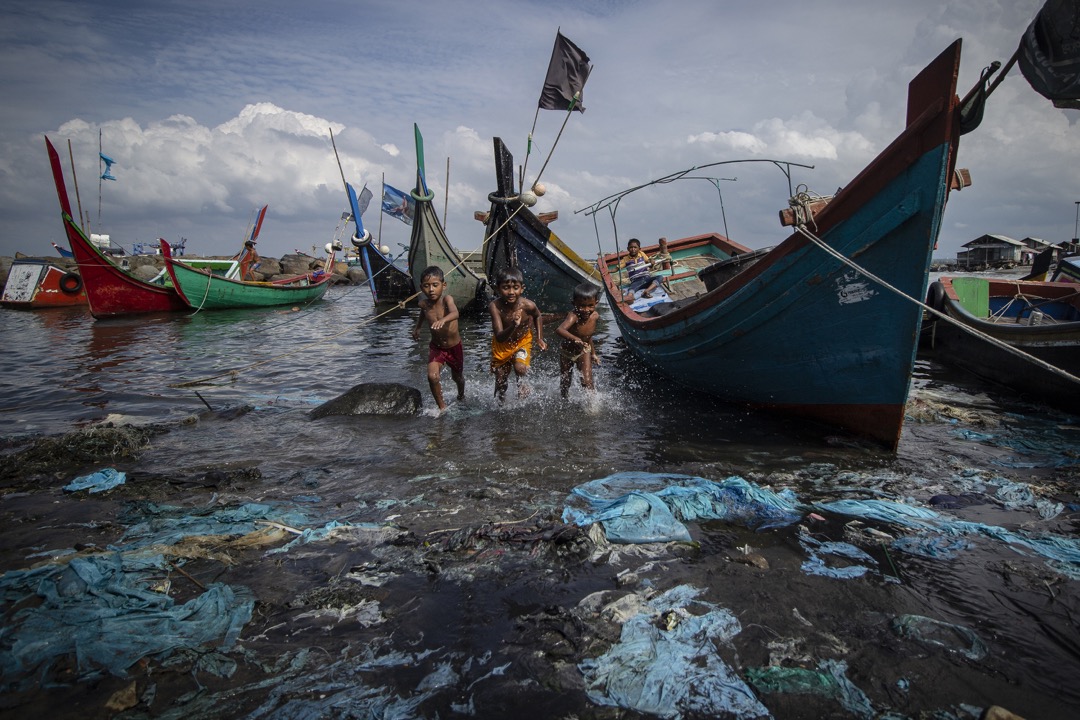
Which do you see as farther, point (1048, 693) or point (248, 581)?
point (248, 581)

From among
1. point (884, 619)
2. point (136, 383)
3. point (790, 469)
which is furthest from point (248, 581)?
point (136, 383)

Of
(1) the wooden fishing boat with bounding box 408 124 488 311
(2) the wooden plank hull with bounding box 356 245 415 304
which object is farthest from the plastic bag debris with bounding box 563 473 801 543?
(2) the wooden plank hull with bounding box 356 245 415 304

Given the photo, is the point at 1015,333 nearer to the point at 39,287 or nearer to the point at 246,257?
the point at 246,257

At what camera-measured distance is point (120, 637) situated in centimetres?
206

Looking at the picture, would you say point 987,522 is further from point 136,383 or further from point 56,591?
point 136,383

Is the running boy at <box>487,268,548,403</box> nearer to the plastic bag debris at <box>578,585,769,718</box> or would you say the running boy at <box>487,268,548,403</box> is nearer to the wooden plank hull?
the plastic bag debris at <box>578,585,769,718</box>

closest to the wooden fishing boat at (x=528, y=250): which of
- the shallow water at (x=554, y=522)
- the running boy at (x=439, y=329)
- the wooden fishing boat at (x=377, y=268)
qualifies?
the wooden fishing boat at (x=377, y=268)

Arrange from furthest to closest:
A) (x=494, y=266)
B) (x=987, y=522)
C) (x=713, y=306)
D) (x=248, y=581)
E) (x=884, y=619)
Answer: (x=494, y=266) < (x=713, y=306) < (x=987, y=522) < (x=248, y=581) < (x=884, y=619)

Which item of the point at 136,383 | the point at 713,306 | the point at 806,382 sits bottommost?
the point at 136,383

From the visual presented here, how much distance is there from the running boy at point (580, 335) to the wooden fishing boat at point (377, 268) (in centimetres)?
703

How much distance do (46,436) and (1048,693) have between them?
762 cm

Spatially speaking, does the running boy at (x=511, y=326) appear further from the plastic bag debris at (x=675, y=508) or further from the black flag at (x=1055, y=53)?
the black flag at (x=1055, y=53)

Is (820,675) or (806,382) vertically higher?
(806,382)

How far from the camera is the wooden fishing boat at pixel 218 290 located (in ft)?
60.1
